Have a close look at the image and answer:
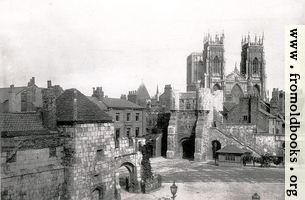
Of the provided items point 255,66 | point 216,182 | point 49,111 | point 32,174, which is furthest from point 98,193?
point 255,66

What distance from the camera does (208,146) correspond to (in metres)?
44.4

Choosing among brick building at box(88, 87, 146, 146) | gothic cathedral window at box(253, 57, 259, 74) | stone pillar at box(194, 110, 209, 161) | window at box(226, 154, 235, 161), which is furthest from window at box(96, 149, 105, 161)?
gothic cathedral window at box(253, 57, 259, 74)

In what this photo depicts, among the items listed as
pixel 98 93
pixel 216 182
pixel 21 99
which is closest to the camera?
pixel 216 182

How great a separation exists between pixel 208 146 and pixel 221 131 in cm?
250

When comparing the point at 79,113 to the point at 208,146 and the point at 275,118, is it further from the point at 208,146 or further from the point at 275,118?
the point at 275,118

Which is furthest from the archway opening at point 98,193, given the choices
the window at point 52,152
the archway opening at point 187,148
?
the archway opening at point 187,148

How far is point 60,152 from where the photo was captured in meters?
21.2

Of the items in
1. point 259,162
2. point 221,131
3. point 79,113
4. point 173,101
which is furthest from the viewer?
point 173,101

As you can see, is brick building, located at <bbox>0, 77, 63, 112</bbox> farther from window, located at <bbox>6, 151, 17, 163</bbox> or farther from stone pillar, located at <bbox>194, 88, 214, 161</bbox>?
stone pillar, located at <bbox>194, 88, 214, 161</bbox>

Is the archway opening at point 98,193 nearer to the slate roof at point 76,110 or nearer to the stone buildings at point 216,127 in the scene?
the slate roof at point 76,110

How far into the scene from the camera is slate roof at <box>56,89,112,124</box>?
21844 mm

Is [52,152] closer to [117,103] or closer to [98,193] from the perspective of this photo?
[98,193]

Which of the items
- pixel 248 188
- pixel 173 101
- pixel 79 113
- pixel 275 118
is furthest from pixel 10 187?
pixel 275 118

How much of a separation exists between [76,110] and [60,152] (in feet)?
9.01
